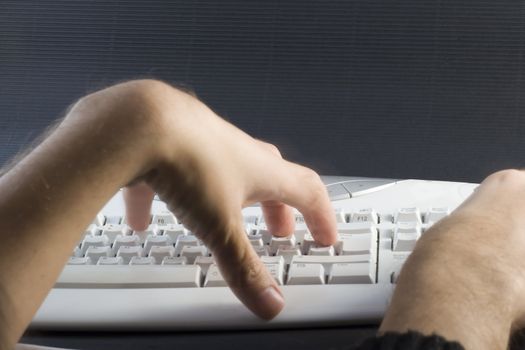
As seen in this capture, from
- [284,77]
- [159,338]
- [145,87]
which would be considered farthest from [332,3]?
[159,338]

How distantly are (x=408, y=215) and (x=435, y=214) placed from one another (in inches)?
0.8

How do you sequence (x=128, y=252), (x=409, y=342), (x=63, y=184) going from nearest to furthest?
(x=409, y=342) → (x=63, y=184) → (x=128, y=252)

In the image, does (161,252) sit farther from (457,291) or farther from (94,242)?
(457,291)

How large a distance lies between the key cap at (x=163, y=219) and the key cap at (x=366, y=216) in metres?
0.14

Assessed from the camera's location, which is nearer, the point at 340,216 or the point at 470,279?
the point at 470,279

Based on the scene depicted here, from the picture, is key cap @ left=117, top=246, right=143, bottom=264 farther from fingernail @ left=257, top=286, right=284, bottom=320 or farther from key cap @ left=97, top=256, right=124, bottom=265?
fingernail @ left=257, top=286, right=284, bottom=320

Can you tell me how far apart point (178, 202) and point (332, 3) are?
0.26m

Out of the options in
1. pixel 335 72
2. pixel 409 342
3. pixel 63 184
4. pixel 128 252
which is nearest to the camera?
pixel 409 342

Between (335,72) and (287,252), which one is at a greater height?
(335,72)

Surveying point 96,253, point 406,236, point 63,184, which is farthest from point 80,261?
point 406,236

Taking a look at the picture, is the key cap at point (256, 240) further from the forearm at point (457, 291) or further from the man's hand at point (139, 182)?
Answer: the forearm at point (457, 291)

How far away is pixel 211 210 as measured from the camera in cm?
60

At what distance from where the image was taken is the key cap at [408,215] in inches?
26.0

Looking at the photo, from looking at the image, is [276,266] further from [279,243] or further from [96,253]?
[96,253]
